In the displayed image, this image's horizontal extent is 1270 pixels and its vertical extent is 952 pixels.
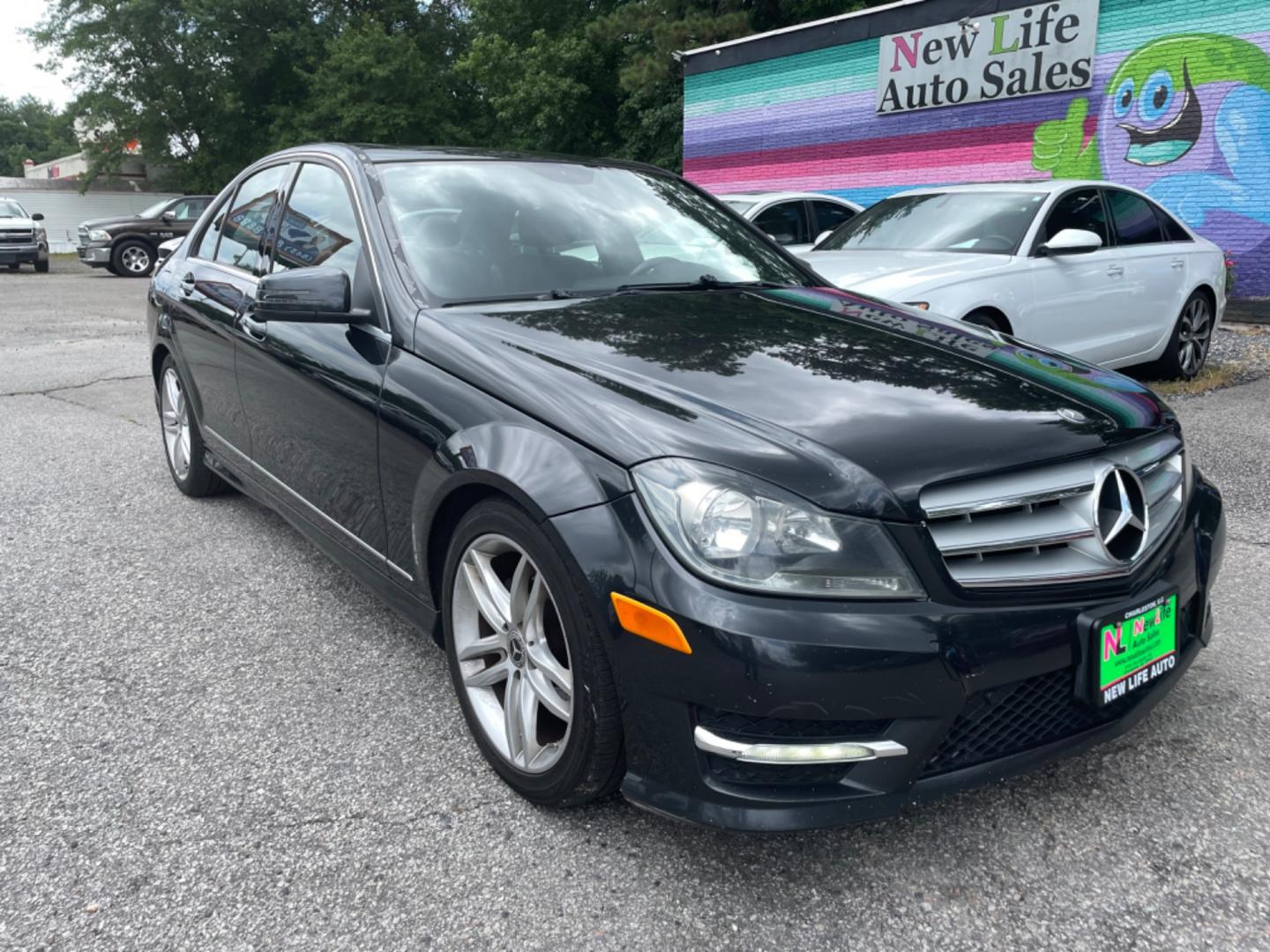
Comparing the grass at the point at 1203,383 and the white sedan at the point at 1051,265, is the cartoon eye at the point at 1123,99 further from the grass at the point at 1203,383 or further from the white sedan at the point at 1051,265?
the white sedan at the point at 1051,265

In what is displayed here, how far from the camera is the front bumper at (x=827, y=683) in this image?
184 cm

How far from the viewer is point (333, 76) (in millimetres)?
30938

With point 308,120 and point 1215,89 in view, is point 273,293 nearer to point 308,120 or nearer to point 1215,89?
point 1215,89

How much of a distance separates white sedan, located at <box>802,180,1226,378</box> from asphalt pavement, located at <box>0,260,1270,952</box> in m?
2.96

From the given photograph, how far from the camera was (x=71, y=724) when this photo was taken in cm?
275

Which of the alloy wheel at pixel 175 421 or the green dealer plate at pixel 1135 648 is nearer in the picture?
the green dealer plate at pixel 1135 648

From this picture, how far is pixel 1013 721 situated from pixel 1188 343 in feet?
22.1

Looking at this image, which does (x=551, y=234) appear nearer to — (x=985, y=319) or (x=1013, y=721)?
(x=1013, y=721)

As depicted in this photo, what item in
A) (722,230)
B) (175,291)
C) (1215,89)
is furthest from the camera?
(1215,89)

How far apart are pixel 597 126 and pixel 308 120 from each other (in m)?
9.67

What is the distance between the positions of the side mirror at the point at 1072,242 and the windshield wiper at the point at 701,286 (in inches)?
135

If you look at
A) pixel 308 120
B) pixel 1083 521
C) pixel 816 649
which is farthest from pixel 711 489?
pixel 308 120

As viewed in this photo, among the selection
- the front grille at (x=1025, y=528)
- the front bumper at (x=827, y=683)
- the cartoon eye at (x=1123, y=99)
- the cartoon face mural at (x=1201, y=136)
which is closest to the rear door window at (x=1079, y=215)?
the front grille at (x=1025, y=528)

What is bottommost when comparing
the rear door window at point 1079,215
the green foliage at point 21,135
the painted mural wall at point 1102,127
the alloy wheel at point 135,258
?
the alloy wheel at point 135,258
